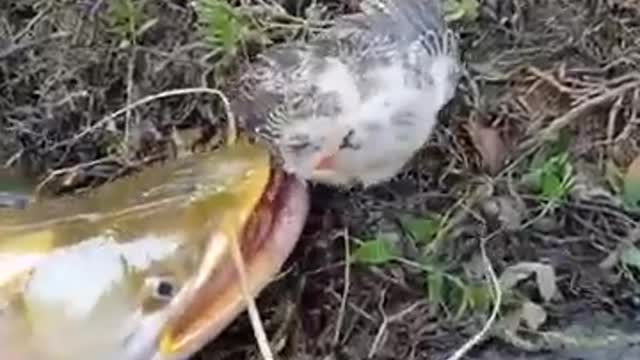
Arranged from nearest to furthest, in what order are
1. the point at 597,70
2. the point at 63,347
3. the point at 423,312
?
the point at 63,347, the point at 423,312, the point at 597,70

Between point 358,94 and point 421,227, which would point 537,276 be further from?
point 358,94

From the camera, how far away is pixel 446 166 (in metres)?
1.70

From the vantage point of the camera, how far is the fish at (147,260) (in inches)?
57.6

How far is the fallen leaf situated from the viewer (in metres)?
1.67

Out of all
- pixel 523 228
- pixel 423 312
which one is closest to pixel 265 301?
pixel 423 312

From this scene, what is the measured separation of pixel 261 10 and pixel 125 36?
155 millimetres

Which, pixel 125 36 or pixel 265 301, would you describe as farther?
pixel 125 36

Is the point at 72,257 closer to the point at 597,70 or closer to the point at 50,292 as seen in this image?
the point at 50,292

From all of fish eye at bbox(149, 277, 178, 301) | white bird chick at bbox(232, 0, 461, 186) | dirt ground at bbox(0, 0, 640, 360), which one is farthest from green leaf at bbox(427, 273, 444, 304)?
fish eye at bbox(149, 277, 178, 301)

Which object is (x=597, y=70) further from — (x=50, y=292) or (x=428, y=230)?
(x=50, y=292)

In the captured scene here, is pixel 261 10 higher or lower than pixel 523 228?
higher

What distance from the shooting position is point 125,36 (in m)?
1.80

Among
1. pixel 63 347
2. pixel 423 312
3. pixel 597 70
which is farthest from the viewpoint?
pixel 597 70

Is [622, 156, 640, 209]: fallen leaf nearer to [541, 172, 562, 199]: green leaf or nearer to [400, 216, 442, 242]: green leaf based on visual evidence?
[541, 172, 562, 199]: green leaf
